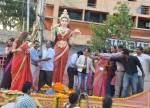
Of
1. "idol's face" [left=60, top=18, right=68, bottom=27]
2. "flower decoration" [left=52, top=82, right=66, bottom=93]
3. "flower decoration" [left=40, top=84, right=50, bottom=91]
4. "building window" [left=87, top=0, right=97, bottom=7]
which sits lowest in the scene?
"flower decoration" [left=40, top=84, right=50, bottom=91]

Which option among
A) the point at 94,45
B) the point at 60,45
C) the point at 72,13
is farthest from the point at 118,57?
the point at 72,13

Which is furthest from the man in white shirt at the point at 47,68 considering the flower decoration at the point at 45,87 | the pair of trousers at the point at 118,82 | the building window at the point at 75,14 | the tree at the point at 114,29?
the building window at the point at 75,14

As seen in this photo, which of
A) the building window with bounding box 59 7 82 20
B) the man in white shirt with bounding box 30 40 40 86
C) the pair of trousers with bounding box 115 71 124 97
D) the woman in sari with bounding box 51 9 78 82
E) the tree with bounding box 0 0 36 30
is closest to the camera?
the pair of trousers with bounding box 115 71 124 97

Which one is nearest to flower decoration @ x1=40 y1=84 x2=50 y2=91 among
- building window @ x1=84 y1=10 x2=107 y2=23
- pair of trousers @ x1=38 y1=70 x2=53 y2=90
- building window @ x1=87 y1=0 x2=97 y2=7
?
pair of trousers @ x1=38 y1=70 x2=53 y2=90

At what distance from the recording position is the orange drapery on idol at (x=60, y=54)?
32.9 ft

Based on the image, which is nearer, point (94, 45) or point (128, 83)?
point (128, 83)

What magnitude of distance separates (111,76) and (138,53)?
0.90 m

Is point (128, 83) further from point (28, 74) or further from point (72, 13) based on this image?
point (72, 13)

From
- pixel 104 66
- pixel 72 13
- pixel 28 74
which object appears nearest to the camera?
pixel 28 74

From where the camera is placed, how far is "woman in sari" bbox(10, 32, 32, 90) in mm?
8891

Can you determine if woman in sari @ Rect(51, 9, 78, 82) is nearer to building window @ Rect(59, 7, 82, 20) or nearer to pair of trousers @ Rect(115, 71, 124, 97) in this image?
pair of trousers @ Rect(115, 71, 124, 97)

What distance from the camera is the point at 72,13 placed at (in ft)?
114

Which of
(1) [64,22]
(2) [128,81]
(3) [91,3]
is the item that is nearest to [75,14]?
(3) [91,3]

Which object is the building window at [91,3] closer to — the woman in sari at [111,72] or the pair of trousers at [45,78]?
the woman in sari at [111,72]
